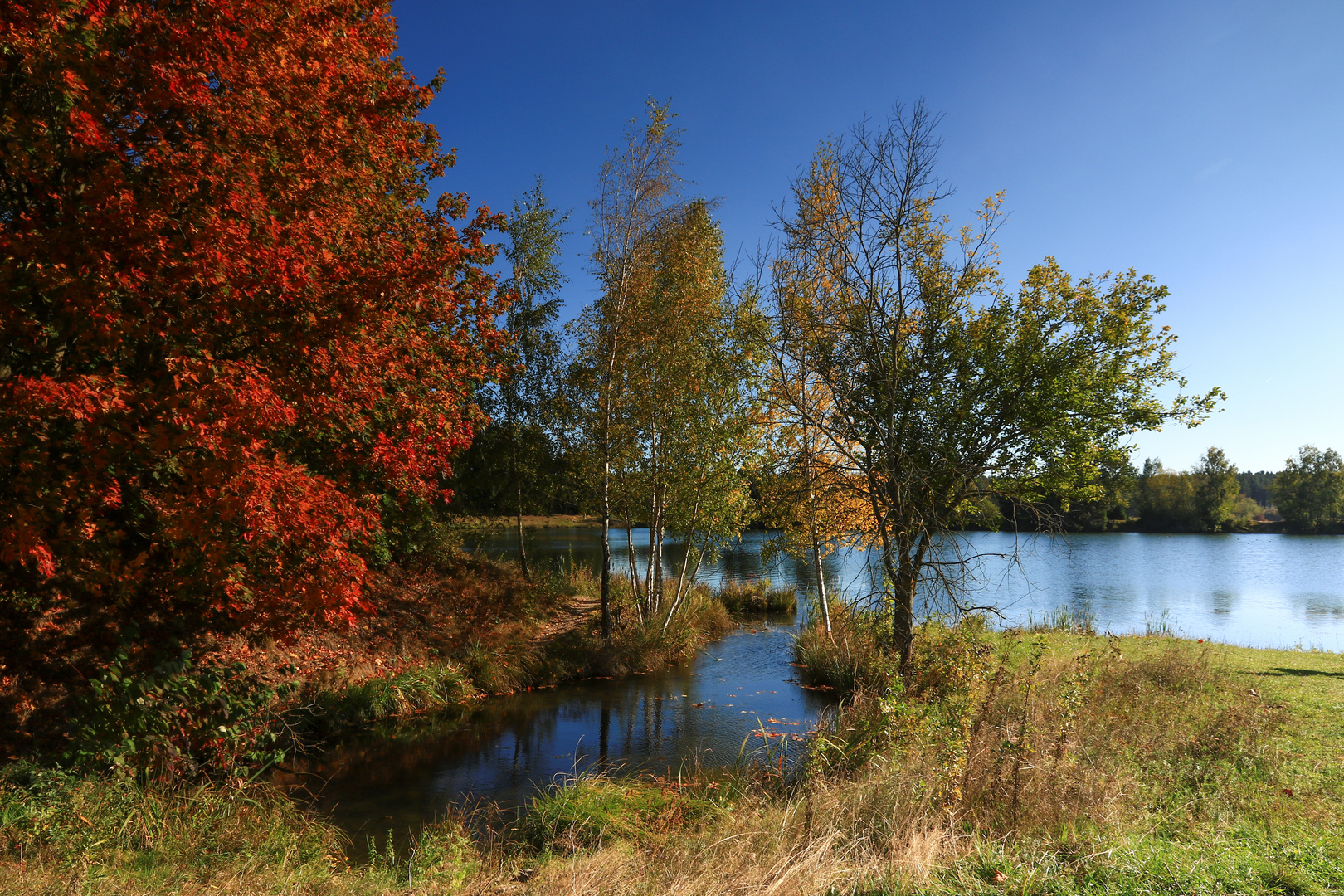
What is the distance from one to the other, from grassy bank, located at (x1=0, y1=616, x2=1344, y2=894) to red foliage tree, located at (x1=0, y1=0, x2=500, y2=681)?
6.83 ft

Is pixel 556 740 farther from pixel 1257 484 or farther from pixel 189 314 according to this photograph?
pixel 1257 484

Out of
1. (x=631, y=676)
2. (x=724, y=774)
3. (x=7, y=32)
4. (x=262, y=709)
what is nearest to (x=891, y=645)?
(x=724, y=774)

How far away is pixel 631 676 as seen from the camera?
46.3 feet

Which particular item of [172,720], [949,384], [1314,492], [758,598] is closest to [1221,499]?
[1314,492]

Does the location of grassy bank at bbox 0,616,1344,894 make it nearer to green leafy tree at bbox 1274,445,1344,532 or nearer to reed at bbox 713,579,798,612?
reed at bbox 713,579,798,612

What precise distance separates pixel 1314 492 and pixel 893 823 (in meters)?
89.1

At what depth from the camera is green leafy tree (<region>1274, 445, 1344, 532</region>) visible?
6619 centimetres

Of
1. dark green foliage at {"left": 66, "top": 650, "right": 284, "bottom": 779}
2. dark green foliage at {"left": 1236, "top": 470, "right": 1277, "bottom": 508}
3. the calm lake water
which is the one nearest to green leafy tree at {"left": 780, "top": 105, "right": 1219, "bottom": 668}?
the calm lake water

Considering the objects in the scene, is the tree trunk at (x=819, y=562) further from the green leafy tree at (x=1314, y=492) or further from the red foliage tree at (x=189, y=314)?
the green leafy tree at (x=1314, y=492)

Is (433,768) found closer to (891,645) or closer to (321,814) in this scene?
(321,814)

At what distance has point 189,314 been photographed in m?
5.99

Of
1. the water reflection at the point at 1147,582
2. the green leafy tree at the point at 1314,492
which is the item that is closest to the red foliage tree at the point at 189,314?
the water reflection at the point at 1147,582

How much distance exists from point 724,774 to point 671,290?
1009 centimetres

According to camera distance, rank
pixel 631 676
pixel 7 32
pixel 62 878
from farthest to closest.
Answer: pixel 631 676, pixel 7 32, pixel 62 878
